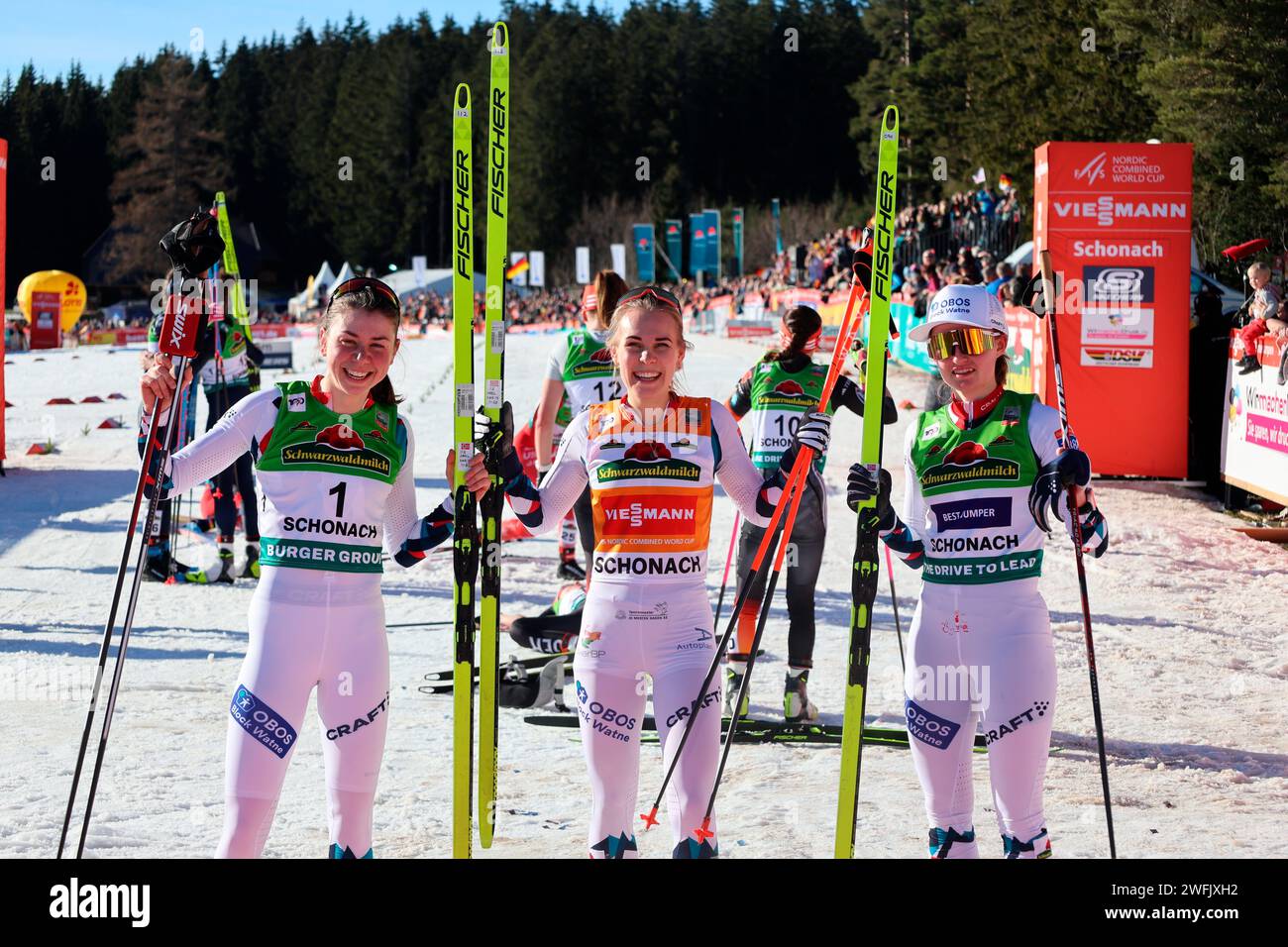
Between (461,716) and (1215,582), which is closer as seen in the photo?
(461,716)

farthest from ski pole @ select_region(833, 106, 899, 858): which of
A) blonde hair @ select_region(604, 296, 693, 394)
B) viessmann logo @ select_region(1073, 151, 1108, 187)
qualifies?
viessmann logo @ select_region(1073, 151, 1108, 187)

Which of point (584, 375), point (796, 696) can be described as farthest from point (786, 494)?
point (584, 375)

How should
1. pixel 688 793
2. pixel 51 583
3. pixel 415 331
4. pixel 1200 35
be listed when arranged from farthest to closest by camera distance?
pixel 415 331, pixel 1200 35, pixel 51 583, pixel 688 793

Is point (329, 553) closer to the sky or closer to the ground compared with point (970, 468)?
closer to the ground

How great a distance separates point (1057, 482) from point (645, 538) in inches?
48.4

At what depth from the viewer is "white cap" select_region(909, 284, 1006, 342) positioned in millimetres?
4469

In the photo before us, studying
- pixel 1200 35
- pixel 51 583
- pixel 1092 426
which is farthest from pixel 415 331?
pixel 51 583

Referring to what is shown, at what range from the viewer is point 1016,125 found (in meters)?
44.1

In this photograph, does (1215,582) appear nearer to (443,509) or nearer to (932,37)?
(443,509)

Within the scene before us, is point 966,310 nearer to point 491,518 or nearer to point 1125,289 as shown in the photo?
point 491,518

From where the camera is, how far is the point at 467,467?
175 inches

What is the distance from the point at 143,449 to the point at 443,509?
118cm

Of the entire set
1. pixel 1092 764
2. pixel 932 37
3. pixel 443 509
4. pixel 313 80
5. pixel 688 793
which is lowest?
pixel 1092 764

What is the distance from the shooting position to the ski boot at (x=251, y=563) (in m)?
10.7
